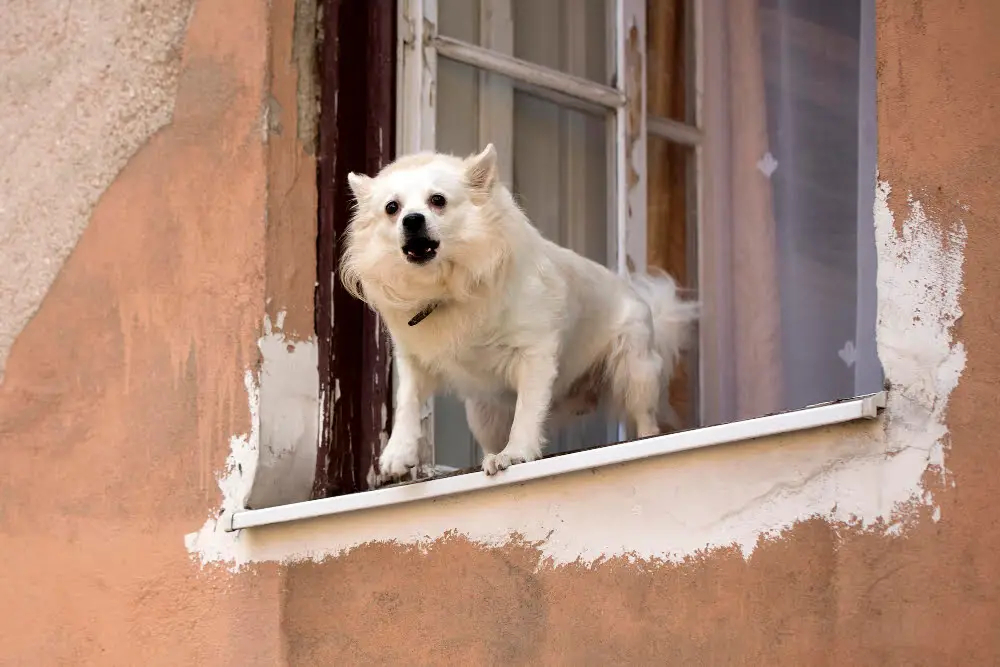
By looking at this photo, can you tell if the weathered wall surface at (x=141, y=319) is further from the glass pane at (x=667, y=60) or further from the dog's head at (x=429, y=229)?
the glass pane at (x=667, y=60)

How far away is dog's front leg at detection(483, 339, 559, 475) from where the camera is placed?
12.1 feet

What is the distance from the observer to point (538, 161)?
459cm

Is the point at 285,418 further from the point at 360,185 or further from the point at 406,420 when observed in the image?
the point at 360,185

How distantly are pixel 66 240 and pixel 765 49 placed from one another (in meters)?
2.21

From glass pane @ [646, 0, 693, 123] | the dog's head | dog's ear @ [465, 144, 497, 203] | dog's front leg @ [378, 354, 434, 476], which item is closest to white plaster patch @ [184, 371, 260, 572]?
dog's front leg @ [378, 354, 434, 476]

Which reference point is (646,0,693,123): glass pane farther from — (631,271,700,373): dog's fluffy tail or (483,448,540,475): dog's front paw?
(483,448,540,475): dog's front paw

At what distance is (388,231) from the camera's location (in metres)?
3.78

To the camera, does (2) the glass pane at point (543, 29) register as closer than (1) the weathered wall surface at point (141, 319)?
No

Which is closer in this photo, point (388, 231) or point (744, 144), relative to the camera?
point (388, 231)

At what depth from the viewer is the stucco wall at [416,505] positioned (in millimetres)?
2826

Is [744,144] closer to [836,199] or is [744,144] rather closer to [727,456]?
[836,199]

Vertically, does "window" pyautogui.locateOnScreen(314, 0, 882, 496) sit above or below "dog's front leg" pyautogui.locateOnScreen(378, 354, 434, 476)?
above

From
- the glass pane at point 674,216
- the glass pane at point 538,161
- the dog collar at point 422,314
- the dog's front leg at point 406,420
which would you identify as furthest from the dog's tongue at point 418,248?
the glass pane at point 674,216

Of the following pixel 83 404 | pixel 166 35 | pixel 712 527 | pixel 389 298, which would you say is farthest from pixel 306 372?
pixel 712 527
